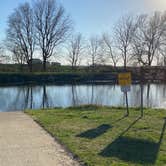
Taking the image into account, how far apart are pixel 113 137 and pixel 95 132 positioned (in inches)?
21.8

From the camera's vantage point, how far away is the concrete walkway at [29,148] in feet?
16.0

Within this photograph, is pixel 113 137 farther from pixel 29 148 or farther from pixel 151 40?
pixel 151 40

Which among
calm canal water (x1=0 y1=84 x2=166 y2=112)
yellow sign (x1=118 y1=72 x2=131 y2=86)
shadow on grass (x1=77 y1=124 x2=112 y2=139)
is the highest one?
yellow sign (x1=118 y1=72 x2=131 y2=86)

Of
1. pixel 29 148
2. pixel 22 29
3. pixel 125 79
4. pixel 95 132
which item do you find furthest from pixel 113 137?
pixel 22 29

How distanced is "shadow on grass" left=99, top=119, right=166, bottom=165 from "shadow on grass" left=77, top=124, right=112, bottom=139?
1.67 ft

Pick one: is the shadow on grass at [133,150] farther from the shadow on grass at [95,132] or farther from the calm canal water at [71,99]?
the calm canal water at [71,99]

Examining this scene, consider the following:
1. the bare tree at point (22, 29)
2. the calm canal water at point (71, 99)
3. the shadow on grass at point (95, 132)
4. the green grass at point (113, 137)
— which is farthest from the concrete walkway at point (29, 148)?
the bare tree at point (22, 29)

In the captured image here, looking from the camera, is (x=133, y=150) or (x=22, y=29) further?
(x=22, y=29)

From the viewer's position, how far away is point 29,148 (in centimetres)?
564

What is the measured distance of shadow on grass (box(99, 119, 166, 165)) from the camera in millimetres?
5082

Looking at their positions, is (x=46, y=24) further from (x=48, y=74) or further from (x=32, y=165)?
(x=32, y=165)

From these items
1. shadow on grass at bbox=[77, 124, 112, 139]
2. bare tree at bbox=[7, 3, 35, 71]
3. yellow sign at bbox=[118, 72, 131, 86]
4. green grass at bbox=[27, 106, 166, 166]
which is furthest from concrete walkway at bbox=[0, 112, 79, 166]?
bare tree at bbox=[7, 3, 35, 71]

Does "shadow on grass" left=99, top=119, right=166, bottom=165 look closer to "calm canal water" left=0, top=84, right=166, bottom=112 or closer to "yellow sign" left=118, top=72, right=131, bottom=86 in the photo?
"yellow sign" left=118, top=72, right=131, bottom=86

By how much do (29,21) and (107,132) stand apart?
1557 inches
